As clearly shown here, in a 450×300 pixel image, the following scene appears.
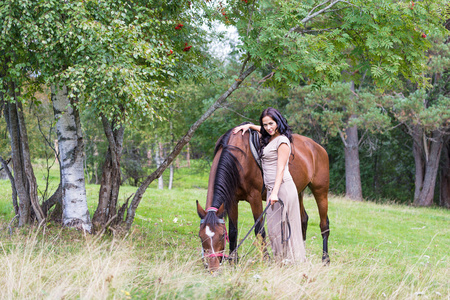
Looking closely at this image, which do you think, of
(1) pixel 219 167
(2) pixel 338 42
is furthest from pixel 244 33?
(1) pixel 219 167

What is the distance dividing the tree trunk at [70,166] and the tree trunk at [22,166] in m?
0.55

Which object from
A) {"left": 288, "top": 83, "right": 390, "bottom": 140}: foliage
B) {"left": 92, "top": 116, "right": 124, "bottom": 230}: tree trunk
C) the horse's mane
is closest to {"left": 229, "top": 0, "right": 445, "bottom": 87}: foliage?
the horse's mane

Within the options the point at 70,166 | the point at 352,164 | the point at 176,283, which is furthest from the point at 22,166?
the point at 352,164

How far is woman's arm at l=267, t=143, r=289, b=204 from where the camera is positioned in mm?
4316

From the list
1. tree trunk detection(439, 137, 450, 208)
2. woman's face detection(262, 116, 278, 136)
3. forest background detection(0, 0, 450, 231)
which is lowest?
tree trunk detection(439, 137, 450, 208)

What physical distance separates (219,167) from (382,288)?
2264 millimetres

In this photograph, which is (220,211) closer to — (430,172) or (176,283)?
(176,283)

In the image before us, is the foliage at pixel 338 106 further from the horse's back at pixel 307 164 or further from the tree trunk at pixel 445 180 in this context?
the horse's back at pixel 307 164

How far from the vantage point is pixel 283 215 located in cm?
455

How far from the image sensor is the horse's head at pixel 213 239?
4.08 m

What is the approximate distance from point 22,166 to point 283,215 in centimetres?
510

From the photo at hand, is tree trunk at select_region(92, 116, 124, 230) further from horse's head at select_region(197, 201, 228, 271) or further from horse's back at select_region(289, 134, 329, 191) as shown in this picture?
horse's head at select_region(197, 201, 228, 271)

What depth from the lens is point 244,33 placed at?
6.10 metres

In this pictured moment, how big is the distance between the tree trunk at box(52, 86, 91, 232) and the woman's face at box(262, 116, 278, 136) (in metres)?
3.90
